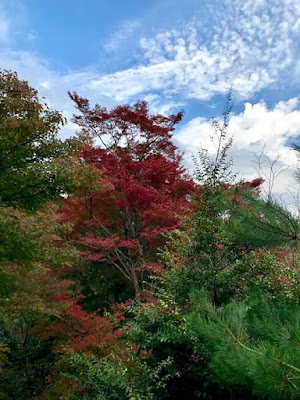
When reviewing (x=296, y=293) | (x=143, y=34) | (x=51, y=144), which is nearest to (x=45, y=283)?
(x=51, y=144)

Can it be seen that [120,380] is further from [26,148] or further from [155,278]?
[26,148]

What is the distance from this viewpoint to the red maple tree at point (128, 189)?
908 centimetres

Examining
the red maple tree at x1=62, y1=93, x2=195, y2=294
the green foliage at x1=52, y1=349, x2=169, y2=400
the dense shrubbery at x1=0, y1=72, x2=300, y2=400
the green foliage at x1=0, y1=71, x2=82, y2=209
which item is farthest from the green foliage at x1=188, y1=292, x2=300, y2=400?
the red maple tree at x1=62, y1=93, x2=195, y2=294

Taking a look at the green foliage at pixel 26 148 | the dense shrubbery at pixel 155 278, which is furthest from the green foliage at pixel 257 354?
the green foliage at pixel 26 148

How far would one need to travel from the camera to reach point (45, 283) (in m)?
7.45

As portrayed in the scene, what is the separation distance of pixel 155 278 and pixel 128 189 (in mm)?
3903

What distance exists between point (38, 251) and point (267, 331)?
12.1 feet

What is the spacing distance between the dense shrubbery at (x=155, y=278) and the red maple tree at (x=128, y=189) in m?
Result: 0.06

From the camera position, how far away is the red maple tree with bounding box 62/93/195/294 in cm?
908

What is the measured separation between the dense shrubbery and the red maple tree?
58 millimetres

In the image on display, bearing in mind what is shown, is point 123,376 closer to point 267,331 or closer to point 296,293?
point 267,331

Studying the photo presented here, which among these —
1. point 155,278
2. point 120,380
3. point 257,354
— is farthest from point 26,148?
point 257,354

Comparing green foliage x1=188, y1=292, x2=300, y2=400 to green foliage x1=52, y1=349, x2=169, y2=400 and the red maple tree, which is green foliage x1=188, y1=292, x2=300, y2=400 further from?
the red maple tree

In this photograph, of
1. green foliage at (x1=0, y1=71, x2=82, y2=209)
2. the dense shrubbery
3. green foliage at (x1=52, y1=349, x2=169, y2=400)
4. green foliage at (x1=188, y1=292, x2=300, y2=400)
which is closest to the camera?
green foliage at (x1=188, y1=292, x2=300, y2=400)
